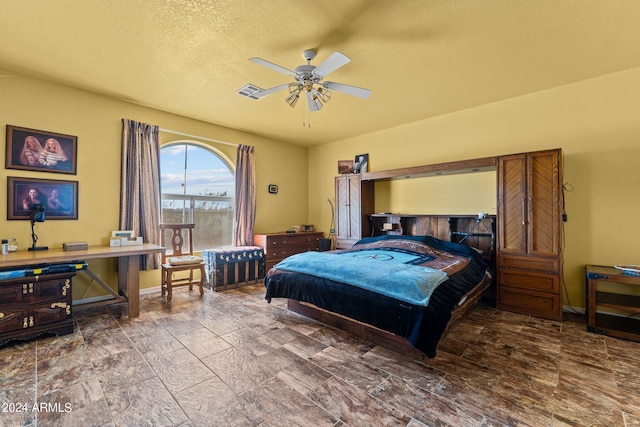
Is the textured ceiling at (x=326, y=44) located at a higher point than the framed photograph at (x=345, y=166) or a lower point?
higher

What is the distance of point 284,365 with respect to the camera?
2277mm

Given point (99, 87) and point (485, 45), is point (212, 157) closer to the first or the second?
point (99, 87)

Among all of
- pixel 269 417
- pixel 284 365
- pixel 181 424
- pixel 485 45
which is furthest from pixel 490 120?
pixel 181 424

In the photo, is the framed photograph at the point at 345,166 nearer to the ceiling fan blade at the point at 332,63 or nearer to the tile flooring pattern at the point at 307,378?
the ceiling fan blade at the point at 332,63

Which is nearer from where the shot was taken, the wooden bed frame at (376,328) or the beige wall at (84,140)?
the wooden bed frame at (376,328)

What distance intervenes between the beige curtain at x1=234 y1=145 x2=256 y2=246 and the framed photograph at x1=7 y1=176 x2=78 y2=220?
7.83ft

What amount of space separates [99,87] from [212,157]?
1.91 metres

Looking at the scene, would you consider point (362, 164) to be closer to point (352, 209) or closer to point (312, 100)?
point (352, 209)

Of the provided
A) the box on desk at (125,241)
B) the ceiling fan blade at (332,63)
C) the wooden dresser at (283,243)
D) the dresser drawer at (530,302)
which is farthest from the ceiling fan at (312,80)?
the dresser drawer at (530,302)

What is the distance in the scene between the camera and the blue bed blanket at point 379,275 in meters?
2.39

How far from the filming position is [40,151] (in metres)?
3.40

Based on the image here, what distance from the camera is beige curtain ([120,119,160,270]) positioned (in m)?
3.99

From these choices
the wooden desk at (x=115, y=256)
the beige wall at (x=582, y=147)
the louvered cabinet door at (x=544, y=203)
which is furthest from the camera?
the louvered cabinet door at (x=544, y=203)

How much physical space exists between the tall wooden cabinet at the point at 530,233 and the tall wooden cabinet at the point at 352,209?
221 cm
